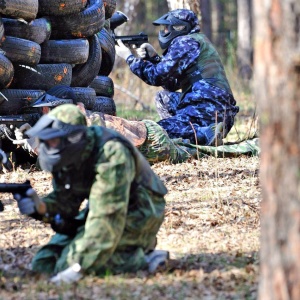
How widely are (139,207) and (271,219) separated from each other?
131 centimetres

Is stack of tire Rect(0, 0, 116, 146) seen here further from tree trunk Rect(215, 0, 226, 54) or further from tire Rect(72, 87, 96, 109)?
tree trunk Rect(215, 0, 226, 54)

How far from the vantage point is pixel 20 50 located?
27.0 feet

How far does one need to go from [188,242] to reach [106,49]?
5.17 meters

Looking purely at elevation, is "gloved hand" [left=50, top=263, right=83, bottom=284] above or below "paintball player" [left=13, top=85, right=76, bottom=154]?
below

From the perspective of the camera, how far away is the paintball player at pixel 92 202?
4.46 meters

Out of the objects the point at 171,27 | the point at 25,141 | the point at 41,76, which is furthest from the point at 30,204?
the point at 171,27

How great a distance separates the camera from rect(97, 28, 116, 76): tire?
34.0ft

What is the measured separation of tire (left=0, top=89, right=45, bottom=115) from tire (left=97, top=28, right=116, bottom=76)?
208cm

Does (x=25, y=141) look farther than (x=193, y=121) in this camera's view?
No

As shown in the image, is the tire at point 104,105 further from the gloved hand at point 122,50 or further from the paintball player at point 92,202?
the paintball player at point 92,202

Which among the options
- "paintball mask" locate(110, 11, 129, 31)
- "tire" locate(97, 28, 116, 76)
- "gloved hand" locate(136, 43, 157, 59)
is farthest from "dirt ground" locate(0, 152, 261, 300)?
"paintball mask" locate(110, 11, 129, 31)

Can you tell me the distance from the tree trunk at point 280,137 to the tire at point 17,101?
5.07m

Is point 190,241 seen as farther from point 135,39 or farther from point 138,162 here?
point 135,39

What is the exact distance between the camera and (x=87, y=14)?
30.6 ft
